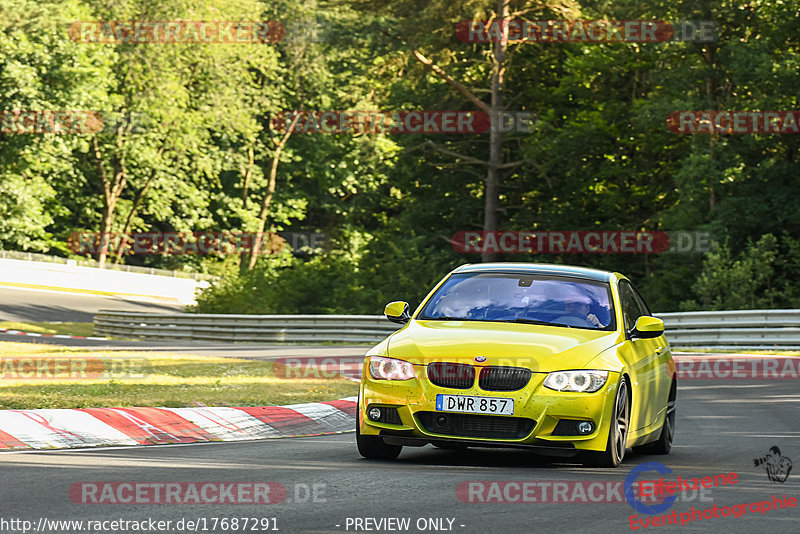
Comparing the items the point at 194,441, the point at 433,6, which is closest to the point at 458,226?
the point at 433,6

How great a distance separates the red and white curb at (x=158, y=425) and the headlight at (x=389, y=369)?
248 cm

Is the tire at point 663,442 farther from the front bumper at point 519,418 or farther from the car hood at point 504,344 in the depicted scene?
the front bumper at point 519,418

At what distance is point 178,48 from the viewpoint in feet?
213

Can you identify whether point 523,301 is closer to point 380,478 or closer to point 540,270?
point 540,270

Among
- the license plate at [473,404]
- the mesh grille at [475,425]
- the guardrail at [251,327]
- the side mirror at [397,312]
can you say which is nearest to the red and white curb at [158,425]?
the side mirror at [397,312]

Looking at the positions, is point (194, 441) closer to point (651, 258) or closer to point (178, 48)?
point (651, 258)

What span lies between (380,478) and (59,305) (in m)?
39.3

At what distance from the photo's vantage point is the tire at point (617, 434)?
8992 millimetres

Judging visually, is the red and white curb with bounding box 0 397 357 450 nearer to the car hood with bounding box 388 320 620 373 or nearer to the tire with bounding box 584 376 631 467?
the car hood with bounding box 388 320 620 373

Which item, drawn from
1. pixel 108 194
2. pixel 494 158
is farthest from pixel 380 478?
pixel 108 194

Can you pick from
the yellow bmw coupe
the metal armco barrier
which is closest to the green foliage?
the metal armco barrier

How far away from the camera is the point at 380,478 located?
27.3 feet

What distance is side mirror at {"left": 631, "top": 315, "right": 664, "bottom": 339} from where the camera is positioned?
32.7ft

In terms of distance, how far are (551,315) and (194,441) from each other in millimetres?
3403
